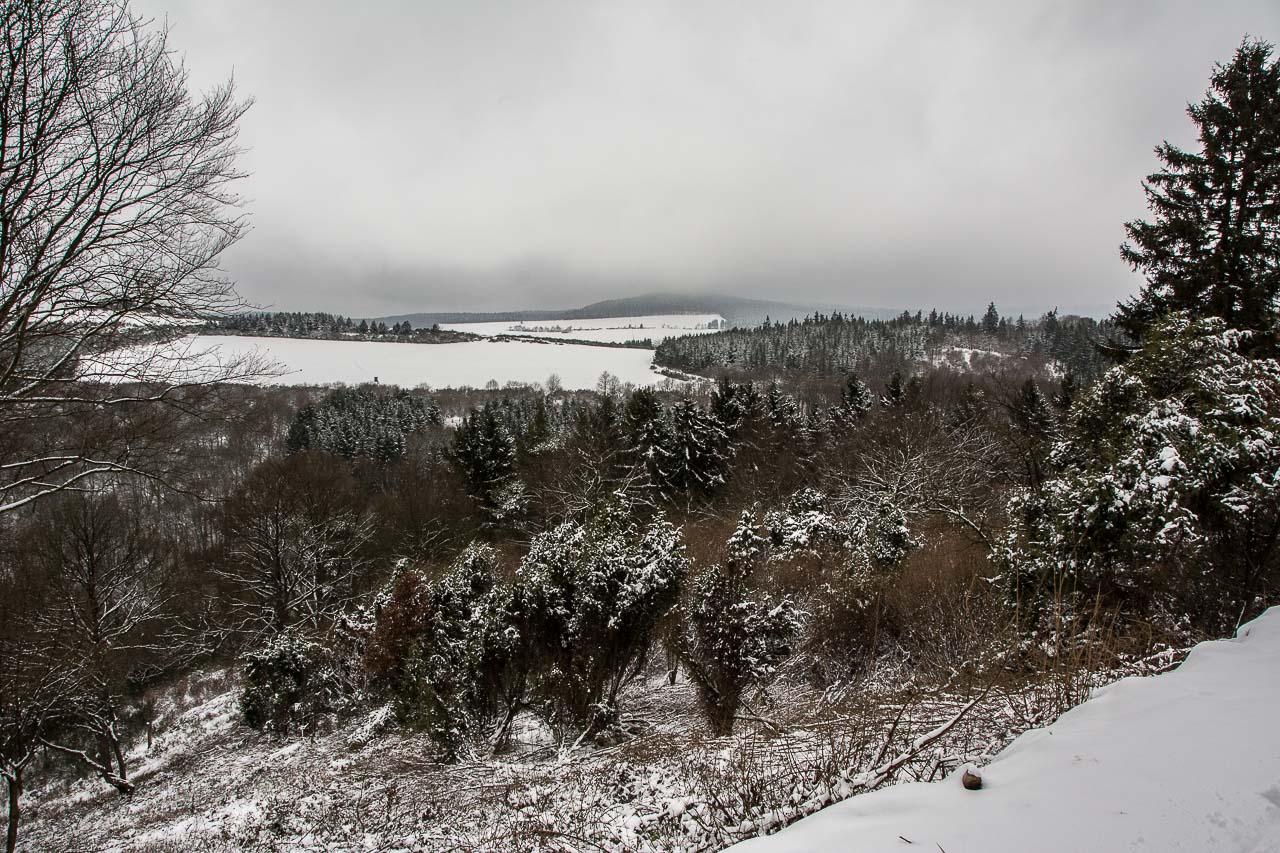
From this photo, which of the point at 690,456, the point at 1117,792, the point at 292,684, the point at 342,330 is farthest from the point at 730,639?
the point at 342,330

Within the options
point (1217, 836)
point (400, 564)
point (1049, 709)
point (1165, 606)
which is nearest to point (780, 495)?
point (400, 564)

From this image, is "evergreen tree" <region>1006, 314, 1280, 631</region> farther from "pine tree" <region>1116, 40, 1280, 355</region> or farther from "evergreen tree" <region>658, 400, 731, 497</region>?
"evergreen tree" <region>658, 400, 731, 497</region>

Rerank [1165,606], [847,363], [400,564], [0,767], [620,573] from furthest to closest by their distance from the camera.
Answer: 1. [847,363]
2. [400,564]
3. [0,767]
4. [620,573]
5. [1165,606]

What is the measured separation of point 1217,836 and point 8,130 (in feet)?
25.2

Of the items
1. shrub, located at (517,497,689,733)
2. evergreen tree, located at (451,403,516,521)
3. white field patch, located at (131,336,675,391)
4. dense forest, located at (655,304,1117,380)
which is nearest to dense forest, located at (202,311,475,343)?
white field patch, located at (131,336,675,391)

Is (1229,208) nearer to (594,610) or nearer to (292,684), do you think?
(594,610)

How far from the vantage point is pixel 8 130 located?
13.1 ft

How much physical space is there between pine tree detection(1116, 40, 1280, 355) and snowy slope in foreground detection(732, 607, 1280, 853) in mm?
11237

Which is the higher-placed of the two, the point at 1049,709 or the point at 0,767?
the point at 1049,709

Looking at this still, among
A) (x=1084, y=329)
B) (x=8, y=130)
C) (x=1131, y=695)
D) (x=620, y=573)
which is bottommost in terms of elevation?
(x=620, y=573)

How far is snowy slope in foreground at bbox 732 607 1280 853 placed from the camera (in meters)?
1.68

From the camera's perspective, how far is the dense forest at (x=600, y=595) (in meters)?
4.05

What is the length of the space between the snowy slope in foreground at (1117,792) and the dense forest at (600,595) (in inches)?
18.0

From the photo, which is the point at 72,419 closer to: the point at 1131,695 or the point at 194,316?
the point at 194,316
